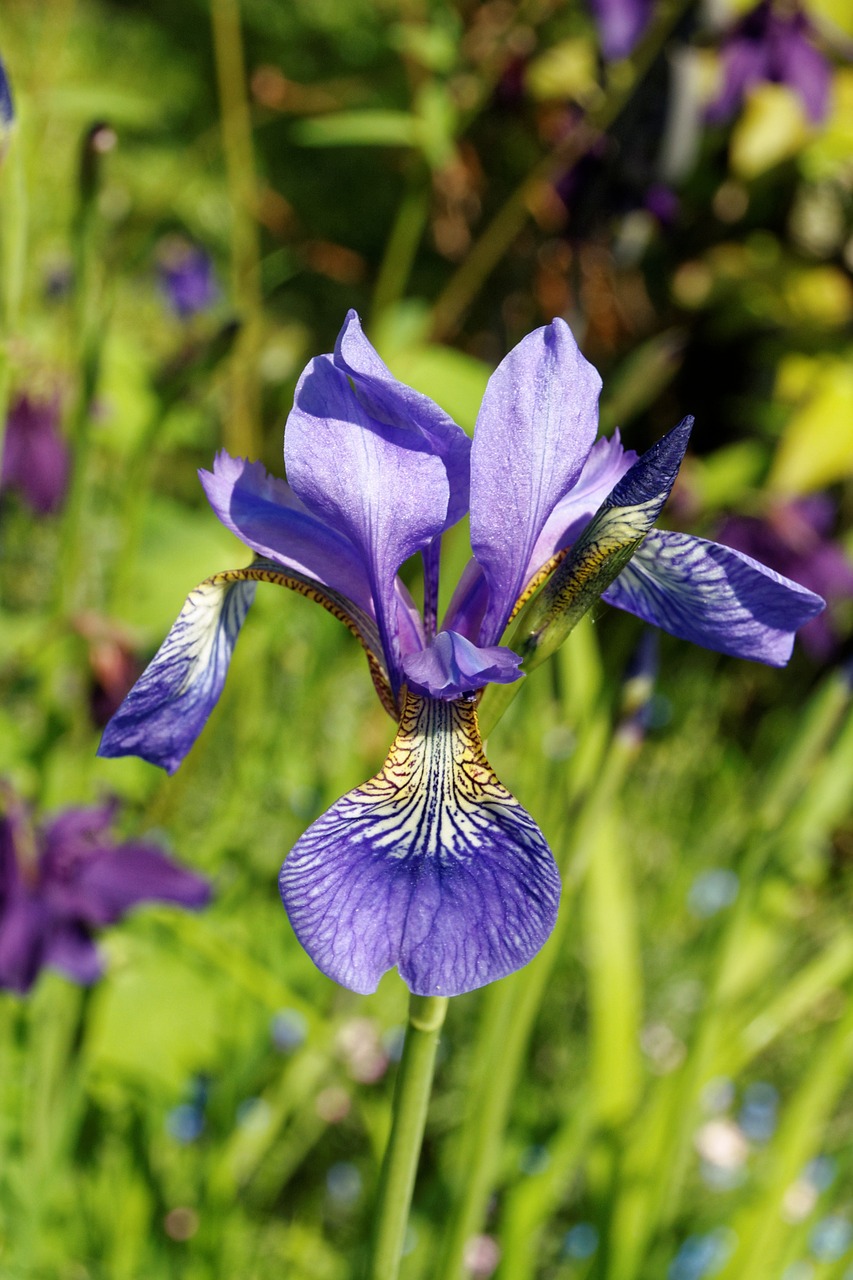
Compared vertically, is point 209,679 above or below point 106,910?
above

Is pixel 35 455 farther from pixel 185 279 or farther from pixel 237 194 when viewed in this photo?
pixel 185 279

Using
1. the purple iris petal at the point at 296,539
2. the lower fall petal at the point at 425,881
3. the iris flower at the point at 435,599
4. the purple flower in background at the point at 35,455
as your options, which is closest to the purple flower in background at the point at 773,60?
the purple flower in background at the point at 35,455

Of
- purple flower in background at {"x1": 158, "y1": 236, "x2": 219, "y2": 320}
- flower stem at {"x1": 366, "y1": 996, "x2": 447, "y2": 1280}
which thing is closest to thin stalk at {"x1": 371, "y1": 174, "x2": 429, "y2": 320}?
flower stem at {"x1": 366, "y1": 996, "x2": 447, "y2": 1280}

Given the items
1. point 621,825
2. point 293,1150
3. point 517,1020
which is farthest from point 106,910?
point 621,825

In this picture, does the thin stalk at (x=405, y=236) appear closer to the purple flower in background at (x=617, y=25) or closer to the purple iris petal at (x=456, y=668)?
the purple flower in background at (x=617, y=25)

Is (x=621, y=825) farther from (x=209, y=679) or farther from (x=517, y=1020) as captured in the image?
(x=209, y=679)
